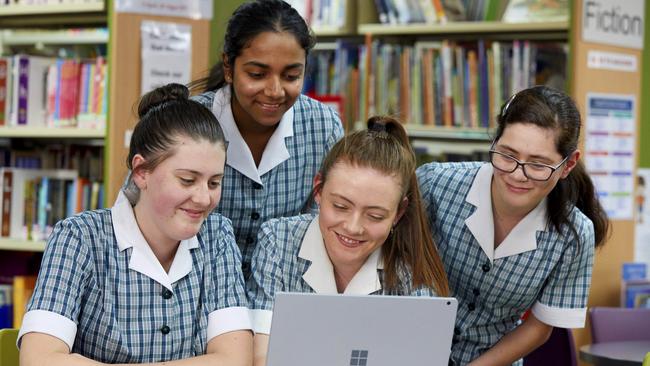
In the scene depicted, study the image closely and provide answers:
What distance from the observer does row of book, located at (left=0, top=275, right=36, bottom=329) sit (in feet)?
13.5

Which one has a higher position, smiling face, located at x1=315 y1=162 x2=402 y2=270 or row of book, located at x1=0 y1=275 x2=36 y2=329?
smiling face, located at x1=315 y1=162 x2=402 y2=270

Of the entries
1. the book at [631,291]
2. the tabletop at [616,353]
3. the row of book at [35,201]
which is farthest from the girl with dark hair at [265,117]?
the book at [631,291]

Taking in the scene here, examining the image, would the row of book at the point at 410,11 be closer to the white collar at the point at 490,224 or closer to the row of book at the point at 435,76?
the row of book at the point at 435,76

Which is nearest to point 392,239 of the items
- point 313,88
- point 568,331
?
point 568,331

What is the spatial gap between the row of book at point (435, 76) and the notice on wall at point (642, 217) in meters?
0.55

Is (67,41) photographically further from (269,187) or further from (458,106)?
(269,187)

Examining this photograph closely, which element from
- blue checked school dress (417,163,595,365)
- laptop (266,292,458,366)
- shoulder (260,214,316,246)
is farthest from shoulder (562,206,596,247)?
laptop (266,292,458,366)

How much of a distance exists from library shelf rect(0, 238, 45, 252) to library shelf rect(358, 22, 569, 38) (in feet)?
5.71

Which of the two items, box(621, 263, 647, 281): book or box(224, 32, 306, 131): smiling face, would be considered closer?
box(224, 32, 306, 131): smiling face

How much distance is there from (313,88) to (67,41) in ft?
4.13

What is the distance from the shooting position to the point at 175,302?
2.02m

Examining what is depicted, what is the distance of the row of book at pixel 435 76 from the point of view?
14.5 feet

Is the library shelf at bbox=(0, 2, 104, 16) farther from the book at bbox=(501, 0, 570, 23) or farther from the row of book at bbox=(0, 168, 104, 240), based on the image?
the book at bbox=(501, 0, 570, 23)

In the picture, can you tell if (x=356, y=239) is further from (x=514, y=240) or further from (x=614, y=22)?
(x=614, y=22)
